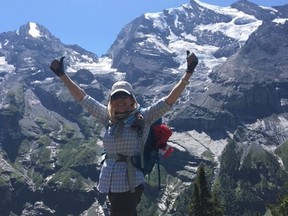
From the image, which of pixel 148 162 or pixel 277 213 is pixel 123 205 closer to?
pixel 148 162

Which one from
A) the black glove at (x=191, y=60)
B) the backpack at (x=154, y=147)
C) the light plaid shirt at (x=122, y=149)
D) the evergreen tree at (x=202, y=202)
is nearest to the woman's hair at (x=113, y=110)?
the light plaid shirt at (x=122, y=149)

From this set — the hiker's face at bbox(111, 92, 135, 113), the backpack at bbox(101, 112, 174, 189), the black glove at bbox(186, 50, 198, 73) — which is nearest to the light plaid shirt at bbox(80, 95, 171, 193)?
the backpack at bbox(101, 112, 174, 189)

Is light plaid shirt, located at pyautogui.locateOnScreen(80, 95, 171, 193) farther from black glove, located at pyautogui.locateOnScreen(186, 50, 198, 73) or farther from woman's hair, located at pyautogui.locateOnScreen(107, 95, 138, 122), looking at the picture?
black glove, located at pyautogui.locateOnScreen(186, 50, 198, 73)

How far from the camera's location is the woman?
29.5ft

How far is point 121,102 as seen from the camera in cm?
942

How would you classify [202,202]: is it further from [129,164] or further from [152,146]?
[129,164]

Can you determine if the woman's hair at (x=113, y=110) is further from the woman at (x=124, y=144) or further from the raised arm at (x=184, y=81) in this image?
the raised arm at (x=184, y=81)

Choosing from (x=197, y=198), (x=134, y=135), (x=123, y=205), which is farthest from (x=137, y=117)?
(x=197, y=198)

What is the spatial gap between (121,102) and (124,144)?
0.90 metres

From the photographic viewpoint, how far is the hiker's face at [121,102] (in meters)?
9.40

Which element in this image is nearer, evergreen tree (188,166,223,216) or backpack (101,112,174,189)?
backpack (101,112,174,189)

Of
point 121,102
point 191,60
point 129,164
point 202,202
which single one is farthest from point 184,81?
point 202,202

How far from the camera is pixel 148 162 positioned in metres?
9.18

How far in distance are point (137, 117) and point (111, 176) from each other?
53.5 inches
